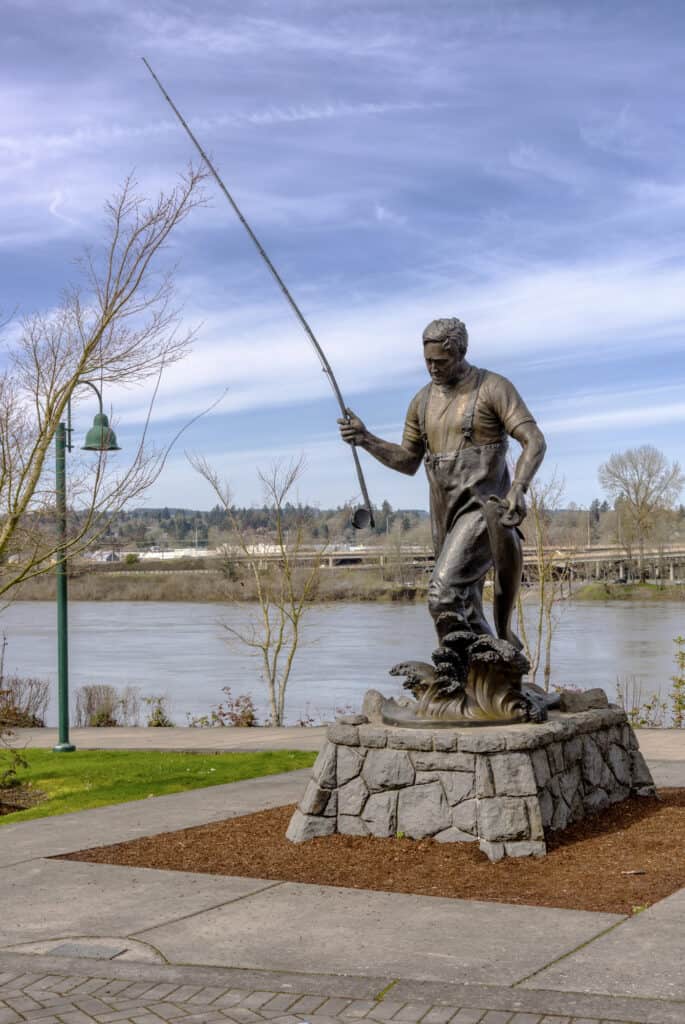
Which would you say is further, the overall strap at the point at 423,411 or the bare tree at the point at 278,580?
the bare tree at the point at 278,580

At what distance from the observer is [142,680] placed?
83.6 feet

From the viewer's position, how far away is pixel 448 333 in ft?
24.2

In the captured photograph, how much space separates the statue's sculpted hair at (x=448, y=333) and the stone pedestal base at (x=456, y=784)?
237 centimetres

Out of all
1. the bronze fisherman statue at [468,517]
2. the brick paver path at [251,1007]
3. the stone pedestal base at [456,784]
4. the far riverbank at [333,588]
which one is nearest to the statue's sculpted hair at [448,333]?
the bronze fisherman statue at [468,517]

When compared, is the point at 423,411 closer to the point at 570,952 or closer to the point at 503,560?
the point at 503,560

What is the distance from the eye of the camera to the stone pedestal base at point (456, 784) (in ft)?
21.4

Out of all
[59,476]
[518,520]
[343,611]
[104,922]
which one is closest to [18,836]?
[104,922]

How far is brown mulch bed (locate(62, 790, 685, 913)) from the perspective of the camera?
19.1 feet

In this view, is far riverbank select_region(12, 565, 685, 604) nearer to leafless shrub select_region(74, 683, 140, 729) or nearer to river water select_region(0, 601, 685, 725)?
river water select_region(0, 601, 685, 725)

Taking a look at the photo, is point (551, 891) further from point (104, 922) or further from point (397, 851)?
point (104, 922)

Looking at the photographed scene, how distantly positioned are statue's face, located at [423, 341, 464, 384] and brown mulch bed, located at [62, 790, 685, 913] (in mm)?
2852

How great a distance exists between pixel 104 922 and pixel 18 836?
2572mm

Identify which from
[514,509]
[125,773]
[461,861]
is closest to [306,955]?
[461,861]

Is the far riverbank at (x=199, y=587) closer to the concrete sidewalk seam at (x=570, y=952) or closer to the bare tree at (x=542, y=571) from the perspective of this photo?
the bare tree at (x=542, y=571)
